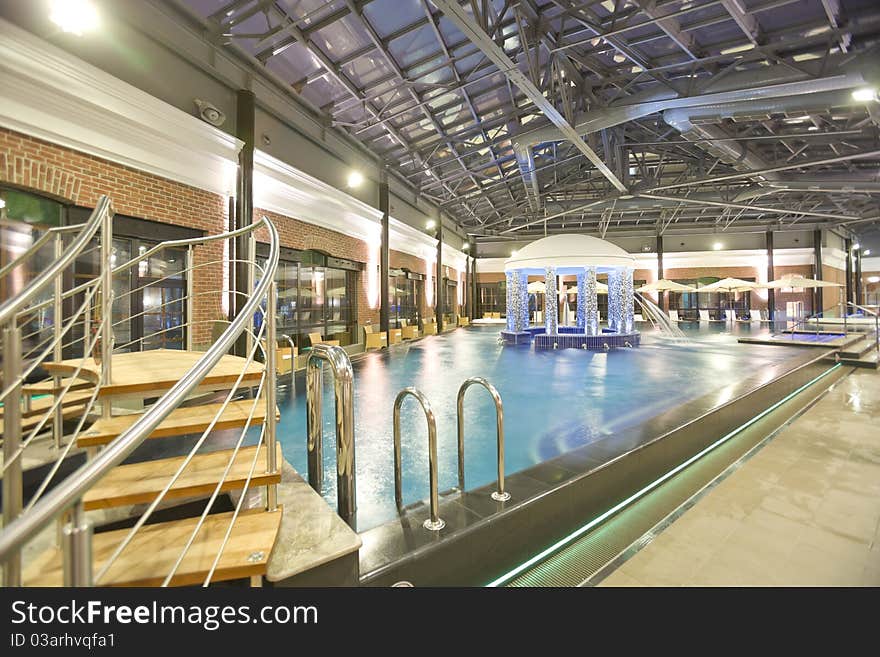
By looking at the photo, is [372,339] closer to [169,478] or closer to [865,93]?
[169,478]

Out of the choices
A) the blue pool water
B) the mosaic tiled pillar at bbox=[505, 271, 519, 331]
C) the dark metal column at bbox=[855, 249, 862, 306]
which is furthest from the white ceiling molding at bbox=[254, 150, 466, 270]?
the dark metal column at bbox=[855, 249, 862, 306]

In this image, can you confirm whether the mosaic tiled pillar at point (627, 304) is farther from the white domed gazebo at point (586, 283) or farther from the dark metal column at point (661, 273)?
the dark metal column at point (661, 273)

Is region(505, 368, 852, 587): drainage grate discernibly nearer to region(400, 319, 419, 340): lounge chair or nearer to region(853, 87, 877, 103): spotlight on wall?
region(853, 87, 877, 103): spotlight on wall

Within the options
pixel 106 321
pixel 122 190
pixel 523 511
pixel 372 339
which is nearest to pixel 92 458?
pixel 106 321

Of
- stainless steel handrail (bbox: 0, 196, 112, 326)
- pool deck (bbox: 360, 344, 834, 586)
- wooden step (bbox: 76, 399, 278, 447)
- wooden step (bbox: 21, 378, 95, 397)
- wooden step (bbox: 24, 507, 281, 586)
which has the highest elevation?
stainless steel handrail (bbox: 0, 196, 112, 326)

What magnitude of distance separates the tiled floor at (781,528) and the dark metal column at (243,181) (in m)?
6.17

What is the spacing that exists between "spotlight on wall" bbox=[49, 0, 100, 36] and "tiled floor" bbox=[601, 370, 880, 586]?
664 cm

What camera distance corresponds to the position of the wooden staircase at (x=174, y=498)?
1.30 m

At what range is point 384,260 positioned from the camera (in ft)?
38.2

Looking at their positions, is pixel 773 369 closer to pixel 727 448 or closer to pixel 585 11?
pixel 727 448

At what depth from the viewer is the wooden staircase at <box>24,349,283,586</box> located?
51.3 inches

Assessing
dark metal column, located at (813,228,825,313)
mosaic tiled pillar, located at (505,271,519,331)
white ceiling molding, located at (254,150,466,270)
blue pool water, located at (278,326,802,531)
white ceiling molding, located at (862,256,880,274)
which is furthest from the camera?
white ceiling molding, located at (862,256,880,274)

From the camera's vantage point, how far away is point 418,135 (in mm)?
10398

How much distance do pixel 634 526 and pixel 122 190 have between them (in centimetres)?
641
